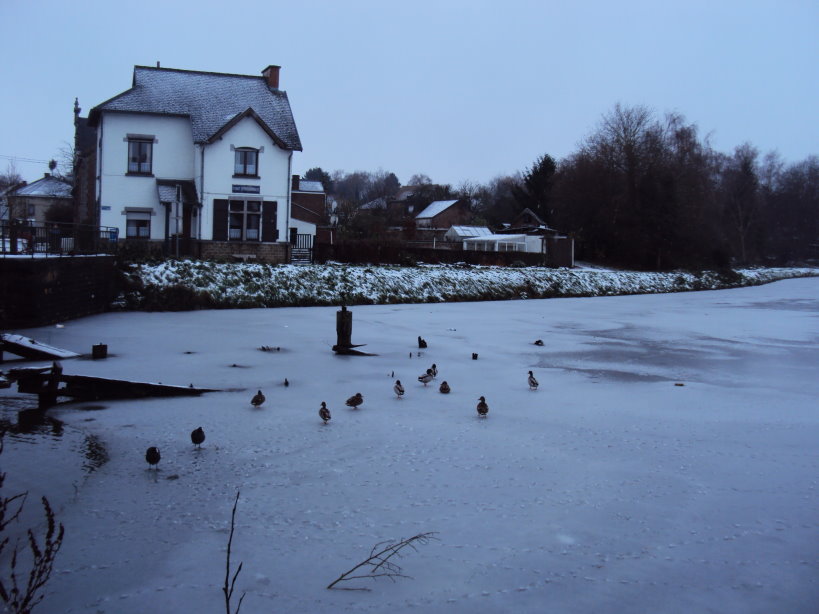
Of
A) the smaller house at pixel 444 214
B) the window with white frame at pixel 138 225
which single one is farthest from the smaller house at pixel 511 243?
the smaller house at pixel 444 214

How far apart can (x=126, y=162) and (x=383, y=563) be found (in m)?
30.7

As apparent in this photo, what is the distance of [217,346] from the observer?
13969mm

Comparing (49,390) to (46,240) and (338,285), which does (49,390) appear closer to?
(46,240)

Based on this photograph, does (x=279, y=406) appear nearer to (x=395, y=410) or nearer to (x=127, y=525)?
(x=395, y=410)

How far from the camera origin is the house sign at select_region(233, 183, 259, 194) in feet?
107

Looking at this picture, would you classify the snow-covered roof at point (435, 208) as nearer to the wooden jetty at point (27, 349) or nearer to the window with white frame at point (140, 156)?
the window with white frame at point (140, 156)

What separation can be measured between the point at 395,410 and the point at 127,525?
407 centimetres

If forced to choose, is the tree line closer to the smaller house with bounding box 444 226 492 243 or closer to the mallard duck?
the smaller house with bounding box 444 226 492 243

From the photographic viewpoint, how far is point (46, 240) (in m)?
17.6

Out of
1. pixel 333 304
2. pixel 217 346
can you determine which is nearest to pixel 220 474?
pixel 217 346

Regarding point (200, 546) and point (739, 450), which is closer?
point (200, 546)

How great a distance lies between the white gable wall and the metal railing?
11.5 metres

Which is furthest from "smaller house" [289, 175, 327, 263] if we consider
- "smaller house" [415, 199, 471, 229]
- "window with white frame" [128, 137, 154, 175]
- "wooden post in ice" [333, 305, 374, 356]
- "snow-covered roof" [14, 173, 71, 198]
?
"wooden post in ice" [333, 305, 374, 356]

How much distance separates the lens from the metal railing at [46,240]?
Answer: 51.9 feet
